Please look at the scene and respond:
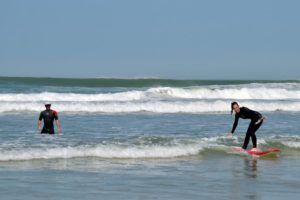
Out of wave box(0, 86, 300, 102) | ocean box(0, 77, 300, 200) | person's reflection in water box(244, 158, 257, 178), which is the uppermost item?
wave box(0, 86, 300, 102)

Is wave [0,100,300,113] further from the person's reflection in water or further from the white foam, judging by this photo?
the person's reflection in water

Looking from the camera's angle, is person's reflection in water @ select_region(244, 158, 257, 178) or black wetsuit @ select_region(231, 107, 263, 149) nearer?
person's reflection in water @ select_region(244, 158, 257, 178)

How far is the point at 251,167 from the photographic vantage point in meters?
13.4

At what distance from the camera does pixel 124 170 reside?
12.5m

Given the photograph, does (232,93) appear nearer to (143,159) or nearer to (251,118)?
(251,118)

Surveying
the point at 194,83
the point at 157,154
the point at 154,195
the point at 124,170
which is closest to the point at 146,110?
the point at 157,154

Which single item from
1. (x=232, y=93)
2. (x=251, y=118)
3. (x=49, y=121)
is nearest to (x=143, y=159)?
(x=251, y=118)

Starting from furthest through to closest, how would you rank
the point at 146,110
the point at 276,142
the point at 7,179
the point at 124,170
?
1. the point at 146,110
2. the point at 276,142
3. the point at 124,170
4. the point at 7,179

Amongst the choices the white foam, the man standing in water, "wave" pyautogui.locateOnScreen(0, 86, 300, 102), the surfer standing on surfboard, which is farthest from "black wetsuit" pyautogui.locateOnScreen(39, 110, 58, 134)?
the white foam

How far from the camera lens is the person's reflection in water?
484 inches

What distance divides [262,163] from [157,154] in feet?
8.06

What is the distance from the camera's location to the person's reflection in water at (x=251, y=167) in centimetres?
1230

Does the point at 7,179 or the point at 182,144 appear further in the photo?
the point at 182,144

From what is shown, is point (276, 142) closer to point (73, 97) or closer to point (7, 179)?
point (7, 179)
